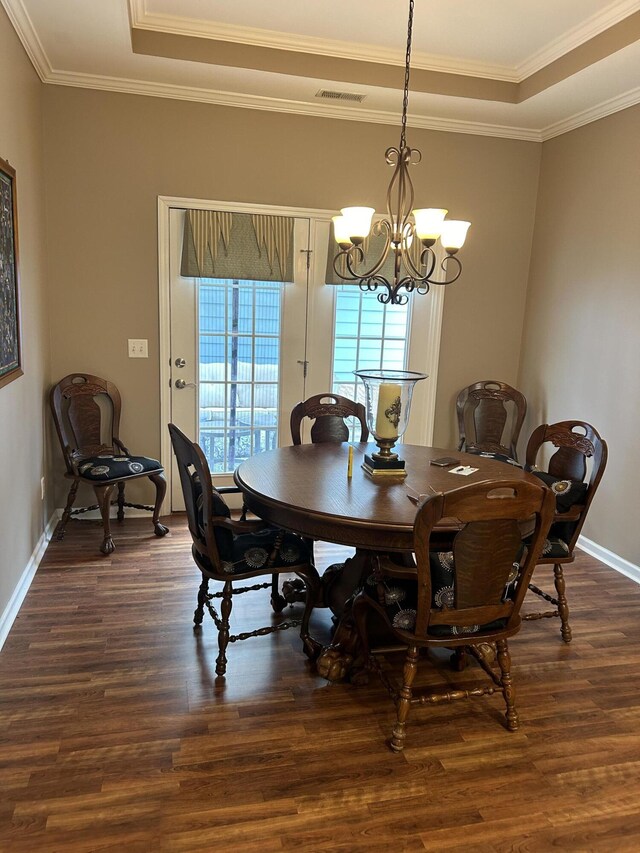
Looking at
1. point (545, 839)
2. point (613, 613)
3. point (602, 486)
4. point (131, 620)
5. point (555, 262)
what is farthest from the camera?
point (555, 262)

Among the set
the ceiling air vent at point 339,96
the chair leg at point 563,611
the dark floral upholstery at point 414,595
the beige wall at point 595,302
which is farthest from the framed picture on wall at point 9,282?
the beige wall at point 595,302

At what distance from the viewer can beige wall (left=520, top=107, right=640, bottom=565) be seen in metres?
3.65

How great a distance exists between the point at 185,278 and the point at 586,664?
3185mm

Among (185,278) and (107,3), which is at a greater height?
(107,3)

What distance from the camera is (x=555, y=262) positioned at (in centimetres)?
434

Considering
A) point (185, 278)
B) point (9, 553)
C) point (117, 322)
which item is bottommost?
point (9, 553)

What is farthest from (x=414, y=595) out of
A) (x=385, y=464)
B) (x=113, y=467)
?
(x=113, y=467)

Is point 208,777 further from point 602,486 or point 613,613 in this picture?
point 602,486

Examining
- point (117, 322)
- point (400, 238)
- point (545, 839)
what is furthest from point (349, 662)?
point (117, 322)

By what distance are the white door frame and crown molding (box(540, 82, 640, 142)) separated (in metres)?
1.30

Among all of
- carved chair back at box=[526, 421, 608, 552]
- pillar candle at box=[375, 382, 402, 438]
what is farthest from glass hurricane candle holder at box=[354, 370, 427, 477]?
carved chair back at box=[526, 421, 608, 552]

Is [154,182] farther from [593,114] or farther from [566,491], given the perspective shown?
→ [566,491]

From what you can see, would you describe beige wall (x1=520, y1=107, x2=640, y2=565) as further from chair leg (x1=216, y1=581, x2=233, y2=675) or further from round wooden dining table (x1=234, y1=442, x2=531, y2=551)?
chair leg (x1=216, y1=581, x2=233, y2=675)

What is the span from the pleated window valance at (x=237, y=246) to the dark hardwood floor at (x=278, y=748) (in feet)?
7.20
